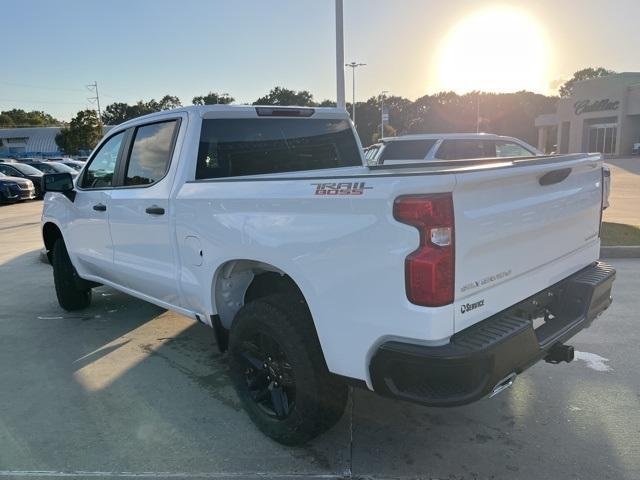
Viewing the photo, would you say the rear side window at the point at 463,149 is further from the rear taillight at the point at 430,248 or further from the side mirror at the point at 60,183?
the rear taillight at the point at 430,248

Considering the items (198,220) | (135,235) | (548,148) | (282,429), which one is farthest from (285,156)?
(548,148)

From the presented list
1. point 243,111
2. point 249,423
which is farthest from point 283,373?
point 243,111

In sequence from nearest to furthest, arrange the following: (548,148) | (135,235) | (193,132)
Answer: (193,132)
(135,235)
(548,148)

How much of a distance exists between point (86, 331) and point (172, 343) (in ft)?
3.29

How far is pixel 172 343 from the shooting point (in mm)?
4789

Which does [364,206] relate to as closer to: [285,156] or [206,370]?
[285,156]

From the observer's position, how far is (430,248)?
7.18 feet

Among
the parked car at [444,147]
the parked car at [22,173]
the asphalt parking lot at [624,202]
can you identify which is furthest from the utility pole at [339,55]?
the parked car at [22,173]

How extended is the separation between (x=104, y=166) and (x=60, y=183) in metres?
0.52

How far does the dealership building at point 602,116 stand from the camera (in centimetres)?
4206

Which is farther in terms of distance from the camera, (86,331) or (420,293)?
(86,331)

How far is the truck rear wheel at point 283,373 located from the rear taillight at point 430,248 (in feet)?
2.53

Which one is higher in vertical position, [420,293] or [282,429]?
[420,293]

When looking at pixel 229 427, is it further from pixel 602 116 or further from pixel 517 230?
pixel 602 116
